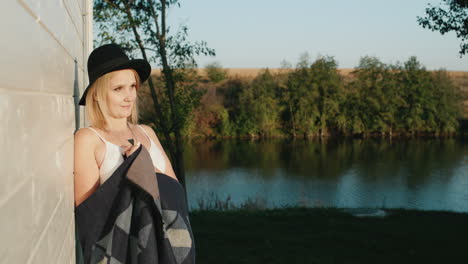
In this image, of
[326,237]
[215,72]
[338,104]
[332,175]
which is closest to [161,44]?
[326,237]

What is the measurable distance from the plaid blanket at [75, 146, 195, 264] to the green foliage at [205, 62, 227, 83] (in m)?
58.5

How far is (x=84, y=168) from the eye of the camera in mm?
1569

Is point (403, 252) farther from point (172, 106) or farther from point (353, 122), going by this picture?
point (353, 122)

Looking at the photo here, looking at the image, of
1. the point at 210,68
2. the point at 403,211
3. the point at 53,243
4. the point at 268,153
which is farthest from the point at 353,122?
the point at 53,243

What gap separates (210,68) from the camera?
212ft

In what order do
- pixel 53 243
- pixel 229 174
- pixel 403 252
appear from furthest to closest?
pixel 229 174, pixel 403 252, pixel 53 243

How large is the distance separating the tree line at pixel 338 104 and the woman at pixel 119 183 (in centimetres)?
4867

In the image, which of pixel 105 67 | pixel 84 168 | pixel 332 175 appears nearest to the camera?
pixel 84 168

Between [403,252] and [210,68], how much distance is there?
192 ft

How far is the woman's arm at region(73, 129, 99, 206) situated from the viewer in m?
1.56

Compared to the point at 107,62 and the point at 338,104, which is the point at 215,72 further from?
the point at 107,62

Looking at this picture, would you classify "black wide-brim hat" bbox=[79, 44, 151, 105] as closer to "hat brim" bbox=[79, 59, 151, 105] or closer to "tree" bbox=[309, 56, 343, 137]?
"hat brim" bbox=[79, 59, 151, 105]

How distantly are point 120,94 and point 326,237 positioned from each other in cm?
757

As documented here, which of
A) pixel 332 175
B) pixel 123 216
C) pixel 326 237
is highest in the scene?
pixel 123 216
